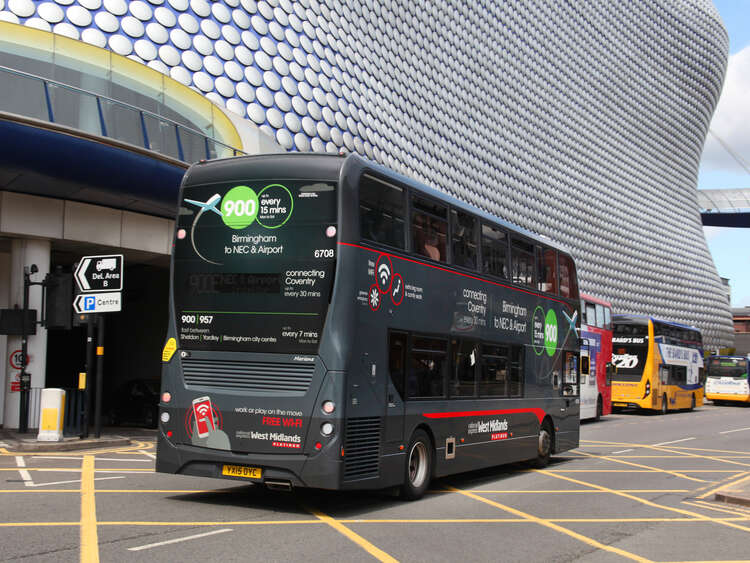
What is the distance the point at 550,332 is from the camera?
15.1 meters

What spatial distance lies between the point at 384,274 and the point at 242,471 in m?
2.78

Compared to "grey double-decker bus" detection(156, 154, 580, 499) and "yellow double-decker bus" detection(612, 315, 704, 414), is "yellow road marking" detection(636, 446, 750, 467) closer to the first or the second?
"grey double-decker bus" detection(156, 154, 580, 499)

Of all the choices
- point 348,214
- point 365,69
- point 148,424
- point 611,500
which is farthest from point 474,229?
point 365,69

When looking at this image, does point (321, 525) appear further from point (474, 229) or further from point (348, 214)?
point (474, 229)

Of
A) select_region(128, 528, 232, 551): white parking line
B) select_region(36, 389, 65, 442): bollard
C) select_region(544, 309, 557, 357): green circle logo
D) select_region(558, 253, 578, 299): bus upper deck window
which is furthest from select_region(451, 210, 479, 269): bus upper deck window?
select_region(36, 389, 65, 442): bollard

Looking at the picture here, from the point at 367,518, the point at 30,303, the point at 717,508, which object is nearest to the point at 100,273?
the point at 30,303

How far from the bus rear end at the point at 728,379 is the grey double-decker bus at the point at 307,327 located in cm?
4047

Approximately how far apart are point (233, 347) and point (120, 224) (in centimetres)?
1263

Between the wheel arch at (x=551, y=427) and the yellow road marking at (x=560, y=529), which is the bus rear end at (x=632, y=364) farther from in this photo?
the yellow road marking at (x=560, y=529)

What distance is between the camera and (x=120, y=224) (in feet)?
68.1

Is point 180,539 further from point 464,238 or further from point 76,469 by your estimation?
point 76,469

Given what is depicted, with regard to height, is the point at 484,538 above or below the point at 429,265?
below

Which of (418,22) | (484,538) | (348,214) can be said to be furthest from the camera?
(418,22)

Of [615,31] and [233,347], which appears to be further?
[615,31]
